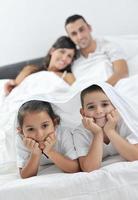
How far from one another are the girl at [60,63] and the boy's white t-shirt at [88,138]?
0.72 m

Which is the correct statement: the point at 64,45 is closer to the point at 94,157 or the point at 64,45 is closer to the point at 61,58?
the point at 61,58

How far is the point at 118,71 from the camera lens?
195cm

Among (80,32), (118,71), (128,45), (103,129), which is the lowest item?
(103,129)

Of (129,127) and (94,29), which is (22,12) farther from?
(129,127)

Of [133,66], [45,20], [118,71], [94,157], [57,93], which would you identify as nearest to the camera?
[94,157]

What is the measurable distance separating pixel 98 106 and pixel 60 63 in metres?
0.84

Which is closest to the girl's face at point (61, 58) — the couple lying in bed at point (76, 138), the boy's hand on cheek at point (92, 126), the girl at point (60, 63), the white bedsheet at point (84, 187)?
the girl at point (60, 63)

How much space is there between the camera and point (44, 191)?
1090 mm

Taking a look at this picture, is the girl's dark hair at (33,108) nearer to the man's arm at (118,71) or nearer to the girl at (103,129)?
the girl at (103,129)

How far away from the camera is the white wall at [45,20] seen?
2422mm

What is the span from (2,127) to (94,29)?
1.14m

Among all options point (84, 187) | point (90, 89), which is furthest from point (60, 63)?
point (84, 187)

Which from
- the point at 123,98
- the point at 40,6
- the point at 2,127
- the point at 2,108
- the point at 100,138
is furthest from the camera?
the point at 40,6

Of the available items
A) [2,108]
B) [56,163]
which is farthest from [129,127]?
[2,108]
